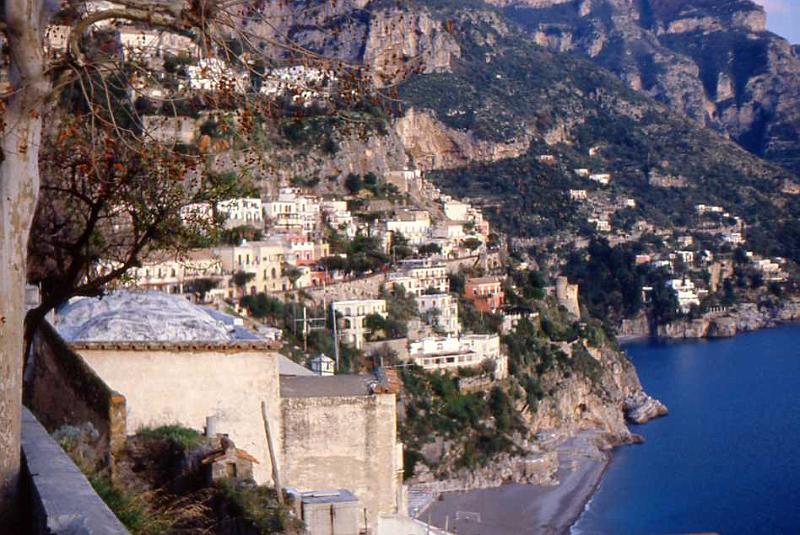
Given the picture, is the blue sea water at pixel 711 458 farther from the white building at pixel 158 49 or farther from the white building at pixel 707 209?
the white building at pixel 707 209

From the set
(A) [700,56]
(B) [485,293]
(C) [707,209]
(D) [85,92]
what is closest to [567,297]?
(B) [485,293]

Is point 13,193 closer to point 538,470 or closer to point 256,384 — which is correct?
point 256,384

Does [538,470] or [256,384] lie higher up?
Result: [256,384]

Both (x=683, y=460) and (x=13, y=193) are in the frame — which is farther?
(x=683, y=460)

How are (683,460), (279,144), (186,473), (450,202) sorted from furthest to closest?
(450,202) → (279,144) → (683,460) → (186,473)

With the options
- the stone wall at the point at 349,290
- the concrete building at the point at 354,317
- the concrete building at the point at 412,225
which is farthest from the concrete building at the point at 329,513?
the concrete building at the point at 412,225

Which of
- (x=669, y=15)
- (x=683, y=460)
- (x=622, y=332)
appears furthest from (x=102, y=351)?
(x=669, y=15)
